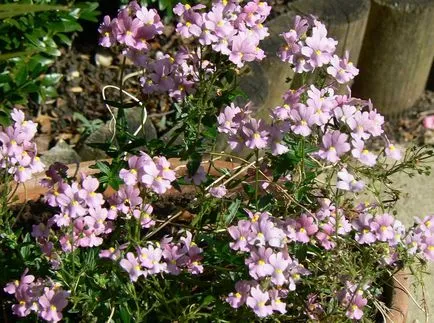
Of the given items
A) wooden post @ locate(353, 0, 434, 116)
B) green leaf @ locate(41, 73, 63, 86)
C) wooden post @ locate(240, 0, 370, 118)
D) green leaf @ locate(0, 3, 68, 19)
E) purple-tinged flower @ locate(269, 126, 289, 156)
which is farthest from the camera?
wooden post @ locate(353, 0, 434, 116)

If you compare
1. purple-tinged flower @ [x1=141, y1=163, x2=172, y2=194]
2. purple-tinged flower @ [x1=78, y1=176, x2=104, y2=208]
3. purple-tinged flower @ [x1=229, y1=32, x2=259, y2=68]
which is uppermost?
purple-tinged flower @ [x1=229, y1=32, x2=259, y2=68]

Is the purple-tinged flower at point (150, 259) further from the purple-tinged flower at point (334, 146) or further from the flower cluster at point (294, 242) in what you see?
the purple-tinged flower at point (334, 146)

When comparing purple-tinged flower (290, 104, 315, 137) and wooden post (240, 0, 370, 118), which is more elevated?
purple-tinged flower (290, 104, 315, 137)

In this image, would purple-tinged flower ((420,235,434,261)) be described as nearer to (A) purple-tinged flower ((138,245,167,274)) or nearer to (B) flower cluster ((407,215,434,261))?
(B) flower cluster ((407,215,434,261))

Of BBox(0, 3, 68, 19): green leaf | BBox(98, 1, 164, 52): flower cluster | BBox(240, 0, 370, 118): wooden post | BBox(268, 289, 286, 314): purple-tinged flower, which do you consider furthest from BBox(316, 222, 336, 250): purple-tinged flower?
BBox(240, 0, 370, 118): wooden post

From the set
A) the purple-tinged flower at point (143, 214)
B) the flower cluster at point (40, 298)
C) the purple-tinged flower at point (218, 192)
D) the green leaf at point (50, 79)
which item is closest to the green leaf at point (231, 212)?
the purple-tinged flower at point (218, 192)

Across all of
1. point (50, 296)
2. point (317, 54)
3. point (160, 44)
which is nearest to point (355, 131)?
point (317, 54)

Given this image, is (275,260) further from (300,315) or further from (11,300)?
(11,300)

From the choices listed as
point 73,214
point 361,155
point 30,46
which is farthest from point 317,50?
point 30,46
